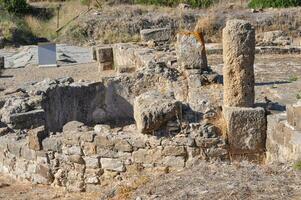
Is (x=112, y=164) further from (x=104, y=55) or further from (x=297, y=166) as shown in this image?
(x=104, y=55)

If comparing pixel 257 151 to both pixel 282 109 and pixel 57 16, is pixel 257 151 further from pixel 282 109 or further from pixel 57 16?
pixel 57 16

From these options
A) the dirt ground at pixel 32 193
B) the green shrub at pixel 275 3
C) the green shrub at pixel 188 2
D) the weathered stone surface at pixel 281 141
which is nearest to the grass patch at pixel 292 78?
the weathered stone surface at pixel 281 141

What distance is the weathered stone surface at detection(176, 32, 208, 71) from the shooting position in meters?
14.4

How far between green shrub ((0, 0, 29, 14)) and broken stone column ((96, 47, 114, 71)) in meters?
13.5

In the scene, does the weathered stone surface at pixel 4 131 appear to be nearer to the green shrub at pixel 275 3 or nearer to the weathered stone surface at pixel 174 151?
the weathered stone surface at pixel 174 151

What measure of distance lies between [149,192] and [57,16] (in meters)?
26.4

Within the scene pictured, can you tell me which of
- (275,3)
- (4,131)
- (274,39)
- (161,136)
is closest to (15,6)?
(275,3)

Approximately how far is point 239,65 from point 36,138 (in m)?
3.38

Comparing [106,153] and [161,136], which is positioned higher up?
[161,136]

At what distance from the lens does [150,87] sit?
45.2 ft

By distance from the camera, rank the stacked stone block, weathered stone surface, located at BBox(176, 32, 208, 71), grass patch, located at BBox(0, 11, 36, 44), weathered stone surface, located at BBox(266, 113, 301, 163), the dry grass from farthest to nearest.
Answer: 1. the dry grass
2. grass patch, located at BBox(0, 11, 36, 44)
3. weathered stone surface, located at BBox(176, 32, 208, 71)
4. the stacked stone block
5. weathered stone surface, located at BBox(266, 113, 301, 163)

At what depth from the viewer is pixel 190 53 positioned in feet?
47.5

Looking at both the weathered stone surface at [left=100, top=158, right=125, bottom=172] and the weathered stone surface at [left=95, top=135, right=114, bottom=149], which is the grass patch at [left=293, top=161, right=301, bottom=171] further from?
the weathered stone surface at [left=95, top=135, right=114, bottom=149]

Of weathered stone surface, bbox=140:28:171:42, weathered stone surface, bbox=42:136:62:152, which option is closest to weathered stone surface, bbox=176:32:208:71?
weathered stone surface, bbox=42:136:62:152
